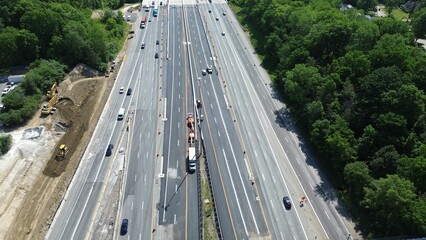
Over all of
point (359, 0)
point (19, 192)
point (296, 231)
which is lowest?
point (19, 192)

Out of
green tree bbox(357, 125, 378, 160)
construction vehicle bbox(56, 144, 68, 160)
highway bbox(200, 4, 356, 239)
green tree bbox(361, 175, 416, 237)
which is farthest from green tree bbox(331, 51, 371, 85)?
construction vehicle bbox(56, 144, 68, 160)

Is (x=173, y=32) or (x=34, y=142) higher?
(x=173, y=32)

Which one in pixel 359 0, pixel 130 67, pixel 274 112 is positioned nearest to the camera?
pixel 274 112

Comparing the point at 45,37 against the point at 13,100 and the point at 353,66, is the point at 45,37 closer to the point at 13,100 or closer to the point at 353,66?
the point at 13,100

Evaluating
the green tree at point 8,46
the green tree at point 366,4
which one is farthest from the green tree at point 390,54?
the green tree at point 8,46

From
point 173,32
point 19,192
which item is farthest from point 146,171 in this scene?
point 173,32

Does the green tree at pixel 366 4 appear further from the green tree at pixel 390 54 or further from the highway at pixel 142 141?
the highway at pixel 142 141

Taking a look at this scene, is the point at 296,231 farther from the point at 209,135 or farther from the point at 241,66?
the point at 241,66
